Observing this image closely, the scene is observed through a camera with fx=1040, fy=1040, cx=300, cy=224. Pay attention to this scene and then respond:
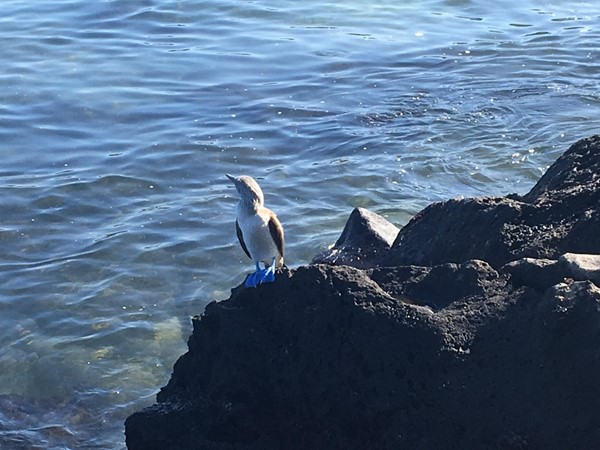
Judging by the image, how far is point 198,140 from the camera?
13781 millimetres

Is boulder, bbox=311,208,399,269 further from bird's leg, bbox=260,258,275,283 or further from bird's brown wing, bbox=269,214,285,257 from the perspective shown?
bird's leg, bbox=260,258,275,283

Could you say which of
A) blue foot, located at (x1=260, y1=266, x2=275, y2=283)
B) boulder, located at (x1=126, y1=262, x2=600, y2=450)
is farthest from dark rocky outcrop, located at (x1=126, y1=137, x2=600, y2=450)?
blue foot, located at (x1=260, y1=266, x2=275, y2=283)

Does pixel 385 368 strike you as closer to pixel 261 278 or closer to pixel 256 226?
pixel 261 278

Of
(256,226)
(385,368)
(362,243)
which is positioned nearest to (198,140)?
(362,243)

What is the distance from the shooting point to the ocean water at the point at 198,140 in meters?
9.35

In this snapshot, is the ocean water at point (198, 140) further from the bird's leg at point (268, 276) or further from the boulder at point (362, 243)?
the bird's leg at point (268, 276)

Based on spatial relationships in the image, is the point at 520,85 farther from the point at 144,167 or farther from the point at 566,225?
the point at 566,225

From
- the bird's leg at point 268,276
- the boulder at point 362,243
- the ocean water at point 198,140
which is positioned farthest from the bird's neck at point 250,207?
the ocean water at point 198,140

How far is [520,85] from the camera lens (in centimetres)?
1592

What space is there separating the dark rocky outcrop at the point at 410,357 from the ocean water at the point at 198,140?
7.73 ft

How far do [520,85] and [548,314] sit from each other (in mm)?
11165

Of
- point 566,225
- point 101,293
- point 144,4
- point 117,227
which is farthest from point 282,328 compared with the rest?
point 144,4

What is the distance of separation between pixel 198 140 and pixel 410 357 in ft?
28.9

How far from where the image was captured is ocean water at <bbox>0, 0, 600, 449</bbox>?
9.35 meters
